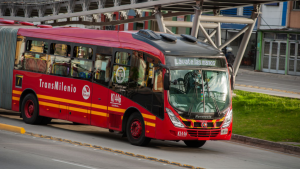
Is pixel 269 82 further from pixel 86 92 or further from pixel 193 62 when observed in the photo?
pixel 193 62

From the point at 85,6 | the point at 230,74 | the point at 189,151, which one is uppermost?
the point at 85,6

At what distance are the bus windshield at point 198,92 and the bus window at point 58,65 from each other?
4.22 m

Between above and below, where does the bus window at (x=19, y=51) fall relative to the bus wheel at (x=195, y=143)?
above

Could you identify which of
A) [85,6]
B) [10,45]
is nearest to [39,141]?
[10,45]

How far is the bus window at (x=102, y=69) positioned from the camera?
14.7 m

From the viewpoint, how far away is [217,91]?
44.4 ft

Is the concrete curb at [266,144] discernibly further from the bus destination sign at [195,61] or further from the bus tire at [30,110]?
the bus tire at [30,110]

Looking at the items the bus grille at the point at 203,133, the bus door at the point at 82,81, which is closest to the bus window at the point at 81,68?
the bus door at the point at 82,81

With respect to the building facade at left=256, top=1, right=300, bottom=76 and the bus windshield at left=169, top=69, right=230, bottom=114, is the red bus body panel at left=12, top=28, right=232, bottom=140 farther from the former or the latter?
the building facade at left=256, top=1, right=300, bottom=76

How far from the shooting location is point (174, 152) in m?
13.3

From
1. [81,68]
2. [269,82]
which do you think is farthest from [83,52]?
[269,82]

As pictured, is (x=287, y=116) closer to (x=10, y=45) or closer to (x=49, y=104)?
(x=49, y=104)

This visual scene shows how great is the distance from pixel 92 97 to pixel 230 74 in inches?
156

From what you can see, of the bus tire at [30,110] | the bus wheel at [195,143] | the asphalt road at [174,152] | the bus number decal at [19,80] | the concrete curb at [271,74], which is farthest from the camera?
the concrete curb at [271,74]
